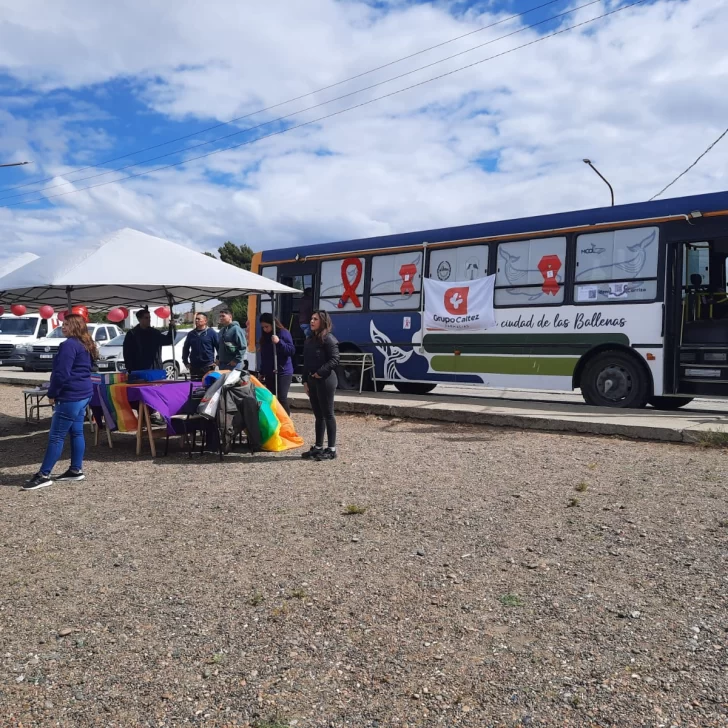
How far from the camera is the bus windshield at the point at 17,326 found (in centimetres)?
2719

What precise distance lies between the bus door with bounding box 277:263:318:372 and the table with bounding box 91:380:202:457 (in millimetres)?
6635

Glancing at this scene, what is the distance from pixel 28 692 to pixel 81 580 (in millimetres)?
1328

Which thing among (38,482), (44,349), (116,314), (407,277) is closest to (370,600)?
(38,482)

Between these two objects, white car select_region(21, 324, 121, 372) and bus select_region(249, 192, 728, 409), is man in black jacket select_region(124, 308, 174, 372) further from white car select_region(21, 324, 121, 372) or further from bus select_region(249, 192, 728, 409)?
white car select_region(21, 324, 121, 372)

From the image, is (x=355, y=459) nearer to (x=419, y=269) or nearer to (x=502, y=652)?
(x=502, y=652)

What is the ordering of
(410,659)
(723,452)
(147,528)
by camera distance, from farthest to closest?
(723,452), (147,528), (410,659)

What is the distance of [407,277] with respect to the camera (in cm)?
1377

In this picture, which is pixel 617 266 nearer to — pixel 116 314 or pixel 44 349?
pixel 116 314

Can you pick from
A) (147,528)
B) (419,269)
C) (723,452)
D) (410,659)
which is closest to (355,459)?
(147,528)

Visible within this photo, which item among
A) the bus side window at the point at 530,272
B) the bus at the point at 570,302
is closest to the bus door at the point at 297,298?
the bus at the point at 570,302

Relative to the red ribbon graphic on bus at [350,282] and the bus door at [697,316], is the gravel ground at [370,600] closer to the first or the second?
the bus door at [697,316]

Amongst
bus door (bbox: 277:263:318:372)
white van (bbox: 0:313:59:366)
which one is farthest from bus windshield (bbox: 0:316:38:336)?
bus door (bbox: 277:263:318:372)

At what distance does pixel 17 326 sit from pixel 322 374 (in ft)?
76.8

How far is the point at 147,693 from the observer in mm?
3000
